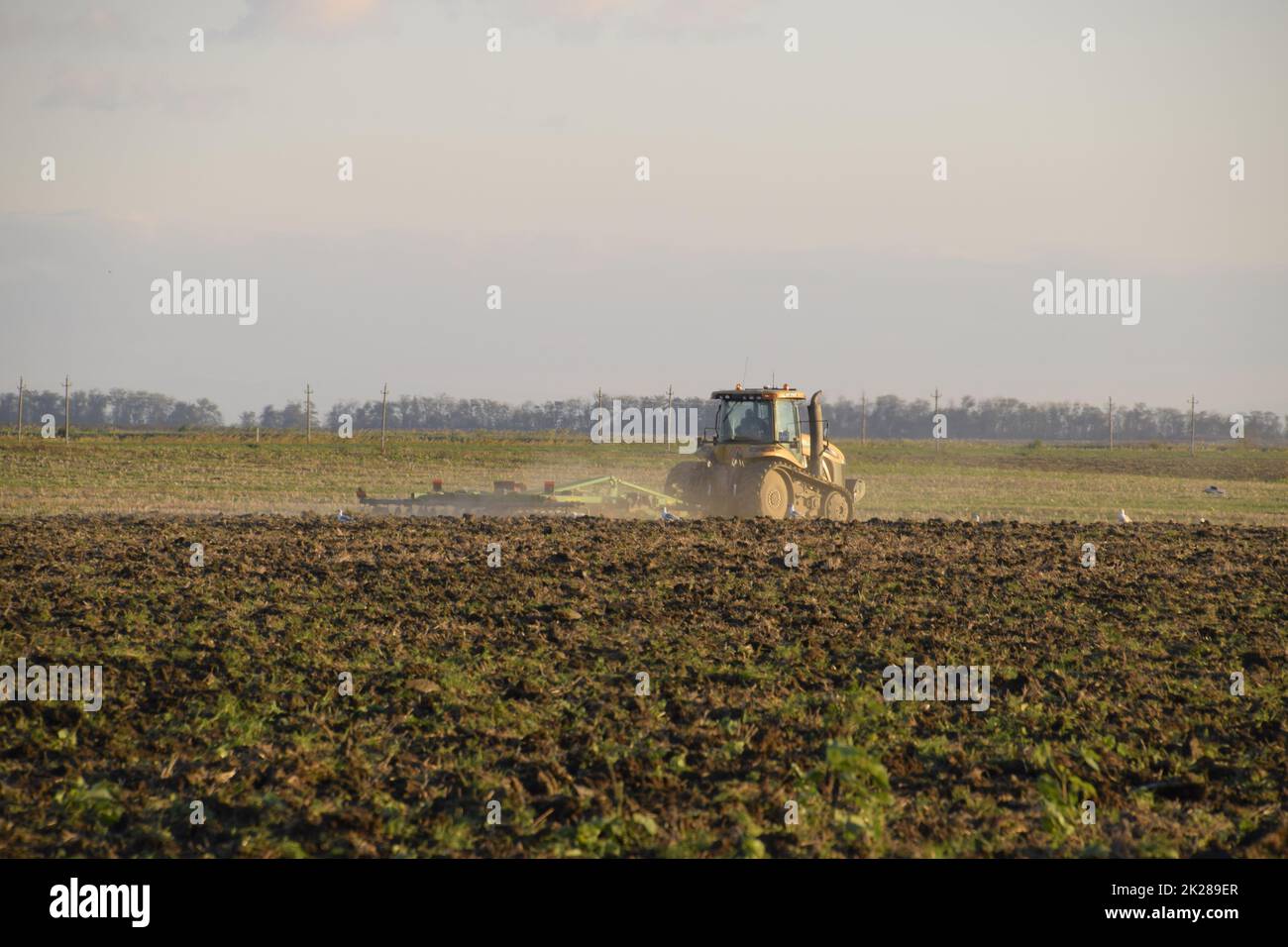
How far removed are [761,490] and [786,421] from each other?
1473 mm

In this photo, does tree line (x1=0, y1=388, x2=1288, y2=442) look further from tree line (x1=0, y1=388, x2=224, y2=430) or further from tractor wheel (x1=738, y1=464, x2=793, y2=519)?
tractor wheel (x1=738, y1=464, x2=793, y2=519)

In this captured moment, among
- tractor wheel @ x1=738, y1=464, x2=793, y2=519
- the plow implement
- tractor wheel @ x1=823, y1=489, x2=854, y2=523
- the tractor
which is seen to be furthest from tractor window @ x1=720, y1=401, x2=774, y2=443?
tractor wheel @ x1=823, y1=489, x2=854, y2=523

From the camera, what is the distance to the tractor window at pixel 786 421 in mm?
22078

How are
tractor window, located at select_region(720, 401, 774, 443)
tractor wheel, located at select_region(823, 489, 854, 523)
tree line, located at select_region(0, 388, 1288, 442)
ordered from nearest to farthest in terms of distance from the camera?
tractor window, located at select_region(720, 401, 774, 443), tractor wheel, located at select_region(823, 489, 854, 523), tree line, located at select_region(0, 388, 1288, 442)

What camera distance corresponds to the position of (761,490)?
21688 mm

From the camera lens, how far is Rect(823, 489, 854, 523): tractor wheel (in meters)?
23.6

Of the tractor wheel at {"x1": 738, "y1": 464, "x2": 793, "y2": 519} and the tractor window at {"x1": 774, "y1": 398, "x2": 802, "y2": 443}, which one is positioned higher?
the tractor window at {"x1": 774, "y1": 398, "x2": 802, "y2": 443}

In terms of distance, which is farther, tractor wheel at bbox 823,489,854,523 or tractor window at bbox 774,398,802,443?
tractor wheel at bbox 823,489,854,523

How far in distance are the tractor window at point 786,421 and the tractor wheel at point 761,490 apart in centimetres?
69

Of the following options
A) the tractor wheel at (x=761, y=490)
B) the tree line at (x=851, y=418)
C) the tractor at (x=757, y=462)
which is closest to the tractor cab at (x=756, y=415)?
the tractor at (x=757, y=462)

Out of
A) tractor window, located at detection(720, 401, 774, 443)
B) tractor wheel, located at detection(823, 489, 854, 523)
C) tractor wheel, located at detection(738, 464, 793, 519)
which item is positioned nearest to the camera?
tractor wheel, located at detection(738, 464, 793, 519)

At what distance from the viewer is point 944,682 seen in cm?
1036

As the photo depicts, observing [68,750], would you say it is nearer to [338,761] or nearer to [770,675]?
[338,761]
